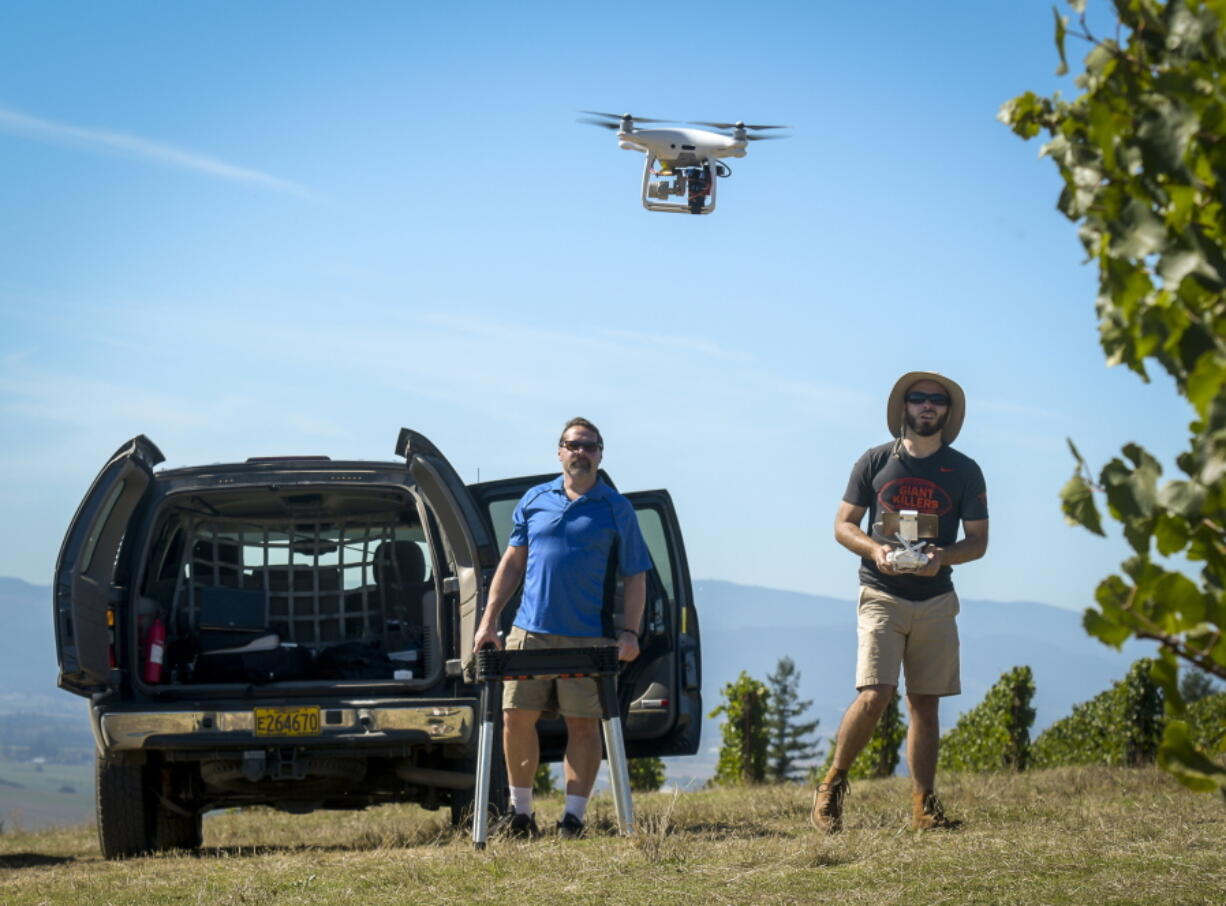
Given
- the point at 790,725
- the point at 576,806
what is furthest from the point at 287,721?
the point at 790,725

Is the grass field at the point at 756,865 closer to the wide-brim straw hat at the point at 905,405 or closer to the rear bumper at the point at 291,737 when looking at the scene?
the rear bumper at the point at 291,737

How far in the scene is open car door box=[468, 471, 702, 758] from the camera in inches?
308

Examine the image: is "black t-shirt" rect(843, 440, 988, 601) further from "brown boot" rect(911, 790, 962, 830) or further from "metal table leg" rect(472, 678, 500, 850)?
"metal table leg" rect(472, 678, 500, 850)

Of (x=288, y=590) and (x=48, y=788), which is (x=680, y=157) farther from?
(x=48, y=788)

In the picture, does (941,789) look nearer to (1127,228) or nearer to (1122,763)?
(1122,763)

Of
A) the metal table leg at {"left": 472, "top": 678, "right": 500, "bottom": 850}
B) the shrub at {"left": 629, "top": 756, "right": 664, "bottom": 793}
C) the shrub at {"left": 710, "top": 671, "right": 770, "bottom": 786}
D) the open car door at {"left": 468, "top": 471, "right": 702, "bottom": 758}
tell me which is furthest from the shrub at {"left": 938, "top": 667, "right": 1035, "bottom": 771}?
the metal table leg at {"left": 472, "top": 678, "right": 500, "bottom": 850}

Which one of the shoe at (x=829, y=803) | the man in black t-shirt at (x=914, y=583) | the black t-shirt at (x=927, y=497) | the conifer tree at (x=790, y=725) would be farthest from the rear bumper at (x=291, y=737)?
the conifer tree at (x=790, y=725)

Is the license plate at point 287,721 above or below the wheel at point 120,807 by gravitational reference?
above

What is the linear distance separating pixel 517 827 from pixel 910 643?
1.82 metres

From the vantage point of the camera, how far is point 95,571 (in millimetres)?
7082

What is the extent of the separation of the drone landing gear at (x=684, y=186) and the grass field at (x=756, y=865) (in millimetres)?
12095

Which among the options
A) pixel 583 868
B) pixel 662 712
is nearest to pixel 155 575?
pixel 662 712

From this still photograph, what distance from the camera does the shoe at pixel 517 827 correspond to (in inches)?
262

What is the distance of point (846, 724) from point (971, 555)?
855 mm
